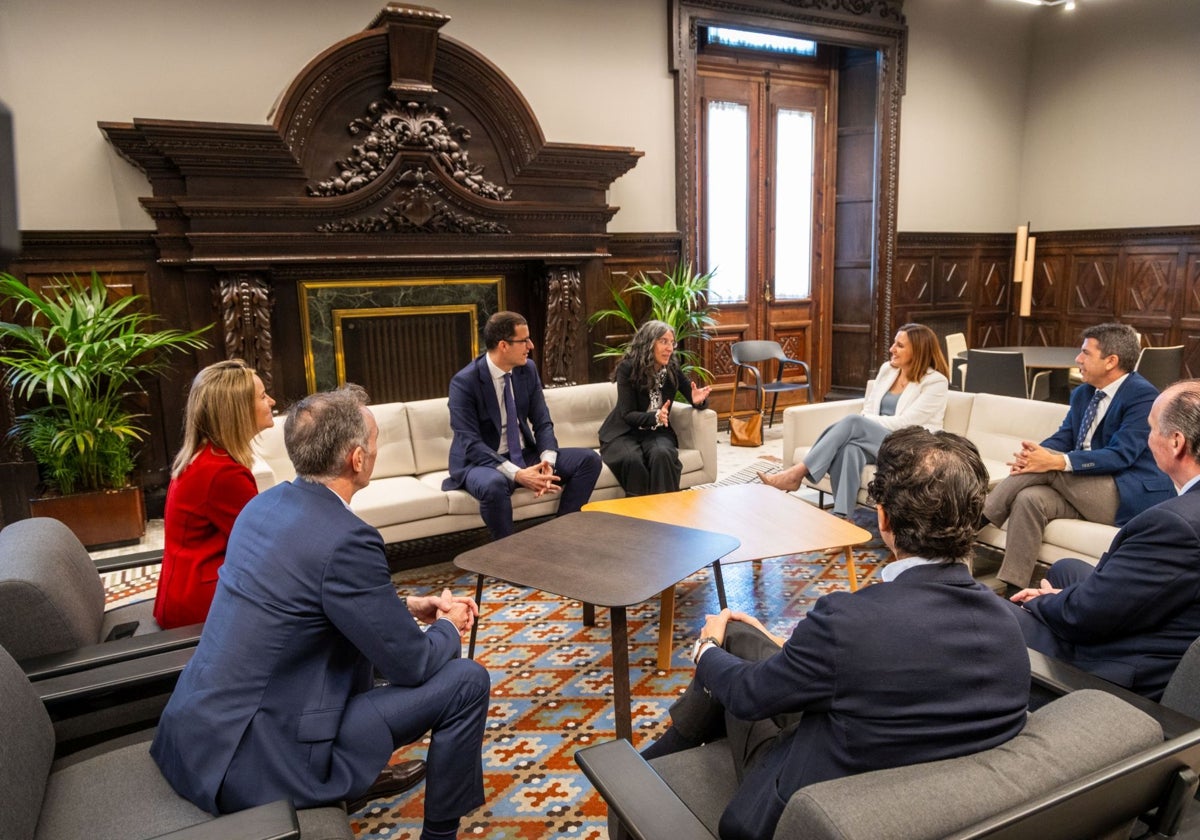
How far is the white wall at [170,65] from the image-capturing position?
433cm

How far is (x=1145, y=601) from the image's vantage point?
174 centimetres

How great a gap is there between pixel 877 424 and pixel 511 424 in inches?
71.2

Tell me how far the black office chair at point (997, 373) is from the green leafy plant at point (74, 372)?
4739mm

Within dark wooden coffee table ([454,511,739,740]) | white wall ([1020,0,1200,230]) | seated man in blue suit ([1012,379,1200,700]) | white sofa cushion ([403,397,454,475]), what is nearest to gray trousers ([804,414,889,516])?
dark wooden coffee table ([454,511,739,740])

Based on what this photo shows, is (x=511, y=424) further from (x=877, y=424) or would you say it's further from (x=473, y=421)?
(x=877, y=424)

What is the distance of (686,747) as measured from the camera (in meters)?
1.76

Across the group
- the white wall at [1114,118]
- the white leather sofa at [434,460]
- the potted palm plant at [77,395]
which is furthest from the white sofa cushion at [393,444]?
Answer: the white wall at [1114,118]

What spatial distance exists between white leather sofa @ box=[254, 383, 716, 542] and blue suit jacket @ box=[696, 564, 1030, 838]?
258 centimetres

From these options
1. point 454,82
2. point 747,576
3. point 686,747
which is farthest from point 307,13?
point 686,747

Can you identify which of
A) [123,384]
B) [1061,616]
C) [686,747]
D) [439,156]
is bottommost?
[686,747]

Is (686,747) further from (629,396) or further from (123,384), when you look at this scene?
(123,384)

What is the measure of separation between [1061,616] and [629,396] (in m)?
2.61

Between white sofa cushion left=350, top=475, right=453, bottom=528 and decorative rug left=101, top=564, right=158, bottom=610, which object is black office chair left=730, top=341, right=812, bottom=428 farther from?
decorative rug left=101, top=564, right=158, bottom=610

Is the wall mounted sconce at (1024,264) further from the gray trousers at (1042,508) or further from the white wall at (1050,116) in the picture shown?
the gray trousers at (1042,508)
